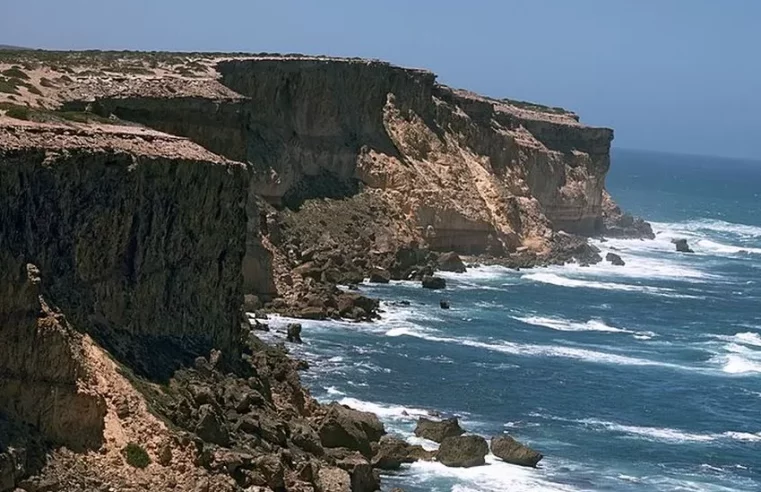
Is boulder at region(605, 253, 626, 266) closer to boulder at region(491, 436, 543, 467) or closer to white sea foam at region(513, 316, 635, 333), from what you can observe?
white sea foam at region(513, 316, 635, 333)

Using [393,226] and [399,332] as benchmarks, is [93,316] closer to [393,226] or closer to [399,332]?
[399,332]

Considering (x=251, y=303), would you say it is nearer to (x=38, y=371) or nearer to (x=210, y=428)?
(x=210, y=428)

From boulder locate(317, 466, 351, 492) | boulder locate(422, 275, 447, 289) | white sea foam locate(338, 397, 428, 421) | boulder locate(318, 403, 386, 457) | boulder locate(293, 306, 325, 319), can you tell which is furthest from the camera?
boulder locate(422, 275, 447, 289)

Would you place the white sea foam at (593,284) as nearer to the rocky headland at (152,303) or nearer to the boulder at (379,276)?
the boulder at (379,276)

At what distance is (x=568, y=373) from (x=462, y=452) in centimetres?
1717

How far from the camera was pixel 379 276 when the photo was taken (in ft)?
251

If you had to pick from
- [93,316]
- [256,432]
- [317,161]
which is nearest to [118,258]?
[93,316]

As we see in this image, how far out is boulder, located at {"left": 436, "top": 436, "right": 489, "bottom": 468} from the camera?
41219 millimetres

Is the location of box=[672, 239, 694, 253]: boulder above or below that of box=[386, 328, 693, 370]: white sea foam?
above

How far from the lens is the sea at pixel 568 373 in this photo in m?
43.4

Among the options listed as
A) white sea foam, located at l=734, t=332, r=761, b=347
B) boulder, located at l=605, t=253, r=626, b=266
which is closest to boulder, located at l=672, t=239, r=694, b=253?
boulder, located at l=605, t=253, r=626, b=266

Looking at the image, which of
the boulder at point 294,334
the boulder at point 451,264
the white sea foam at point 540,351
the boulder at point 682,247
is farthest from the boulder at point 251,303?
the boulder at point 682,247

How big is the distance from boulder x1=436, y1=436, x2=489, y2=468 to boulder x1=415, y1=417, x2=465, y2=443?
4.72 ft

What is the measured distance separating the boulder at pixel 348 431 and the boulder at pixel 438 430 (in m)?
2.10
